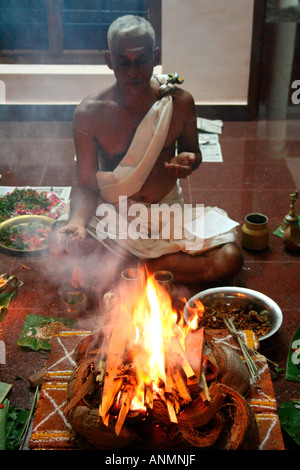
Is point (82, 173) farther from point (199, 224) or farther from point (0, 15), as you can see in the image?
point (0, 15)

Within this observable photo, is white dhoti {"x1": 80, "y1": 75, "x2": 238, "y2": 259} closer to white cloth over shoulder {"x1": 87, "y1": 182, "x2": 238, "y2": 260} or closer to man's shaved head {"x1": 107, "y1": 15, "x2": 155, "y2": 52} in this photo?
white cloth over shoulder {"x1": 87, "y1": 182, "x2": 238, "y2": 260}

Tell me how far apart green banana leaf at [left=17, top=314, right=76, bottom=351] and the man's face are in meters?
1.60

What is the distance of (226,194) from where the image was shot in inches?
207

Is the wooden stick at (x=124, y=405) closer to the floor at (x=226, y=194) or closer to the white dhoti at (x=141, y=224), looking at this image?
the floor at (x=226, y=194)

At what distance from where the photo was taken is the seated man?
367cm

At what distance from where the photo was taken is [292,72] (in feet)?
27.7

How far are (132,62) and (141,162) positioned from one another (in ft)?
2.25

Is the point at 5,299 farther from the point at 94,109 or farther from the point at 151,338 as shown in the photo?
the point at 151,338

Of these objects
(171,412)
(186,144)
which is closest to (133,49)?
(186,144)

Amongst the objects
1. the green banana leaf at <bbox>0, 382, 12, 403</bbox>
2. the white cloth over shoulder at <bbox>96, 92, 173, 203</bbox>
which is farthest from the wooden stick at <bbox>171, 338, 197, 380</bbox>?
the white cloth over shoulder at <bbox>96, 92, 173, 203</bbox>

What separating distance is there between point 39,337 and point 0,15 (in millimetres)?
4941

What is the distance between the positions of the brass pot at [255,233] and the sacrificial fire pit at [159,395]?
1.74 meters
